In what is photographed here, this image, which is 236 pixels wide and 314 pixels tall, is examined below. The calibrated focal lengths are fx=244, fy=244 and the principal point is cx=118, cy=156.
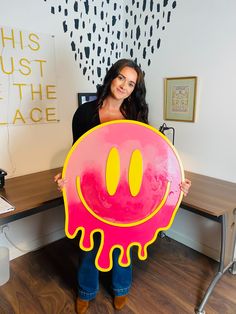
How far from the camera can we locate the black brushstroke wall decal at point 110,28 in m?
2.07

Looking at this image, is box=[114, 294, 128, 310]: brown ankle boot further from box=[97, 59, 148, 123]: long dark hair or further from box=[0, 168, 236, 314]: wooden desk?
box=[97, 59, 148, 123]: long dark hair

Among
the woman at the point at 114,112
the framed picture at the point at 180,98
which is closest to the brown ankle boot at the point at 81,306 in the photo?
the woman at the point at 114,112

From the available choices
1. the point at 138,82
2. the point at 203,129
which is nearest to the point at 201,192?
the point at 203,129

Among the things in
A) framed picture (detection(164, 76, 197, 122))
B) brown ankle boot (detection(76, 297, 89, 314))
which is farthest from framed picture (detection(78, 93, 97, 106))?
brown ankle boot (detection(76, 297, 89, 314))

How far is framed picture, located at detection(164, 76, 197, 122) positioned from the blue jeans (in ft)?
4.12

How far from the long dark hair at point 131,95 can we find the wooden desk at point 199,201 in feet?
2.13

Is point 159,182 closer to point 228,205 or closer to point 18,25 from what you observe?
point 228,205

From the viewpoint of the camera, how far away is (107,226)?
4.22 ft

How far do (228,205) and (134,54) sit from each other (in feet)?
5.45

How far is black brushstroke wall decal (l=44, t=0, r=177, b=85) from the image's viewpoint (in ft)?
6.80

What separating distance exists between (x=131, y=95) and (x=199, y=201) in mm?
802

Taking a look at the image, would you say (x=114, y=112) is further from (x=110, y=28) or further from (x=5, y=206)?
(x=110, y=28)

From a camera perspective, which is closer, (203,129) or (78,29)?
(203,129)

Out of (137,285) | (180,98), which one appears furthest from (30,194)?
(180,98)
